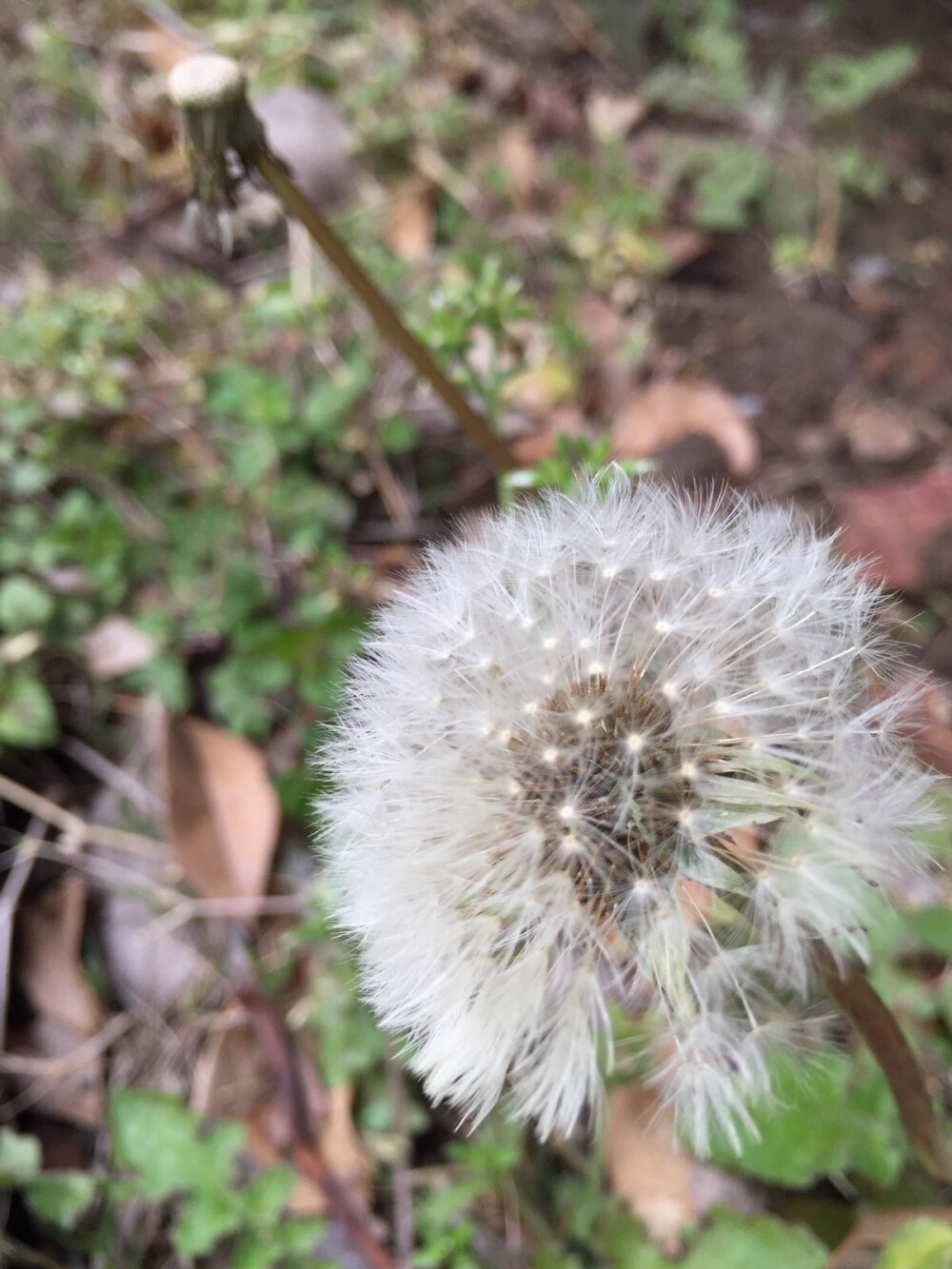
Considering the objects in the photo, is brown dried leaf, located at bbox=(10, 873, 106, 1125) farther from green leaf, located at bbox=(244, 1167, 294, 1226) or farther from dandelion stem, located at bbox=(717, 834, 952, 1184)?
dandelion stem, located at bbox=(717, 834, 952, 1184)

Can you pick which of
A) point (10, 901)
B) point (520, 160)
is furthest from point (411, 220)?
point (10, 901)

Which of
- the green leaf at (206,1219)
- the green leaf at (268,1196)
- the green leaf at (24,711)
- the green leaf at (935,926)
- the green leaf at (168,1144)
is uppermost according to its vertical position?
the green leaf at (935,926)

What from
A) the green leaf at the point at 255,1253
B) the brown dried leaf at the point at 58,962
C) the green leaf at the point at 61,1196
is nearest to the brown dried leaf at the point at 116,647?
the brown dried leaf at the point at 58,962

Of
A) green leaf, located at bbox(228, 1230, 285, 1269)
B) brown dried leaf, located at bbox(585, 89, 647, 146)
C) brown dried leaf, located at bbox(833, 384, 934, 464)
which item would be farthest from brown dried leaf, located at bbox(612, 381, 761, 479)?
green leaf, located at bbox(228, 1230, 285, 1269)

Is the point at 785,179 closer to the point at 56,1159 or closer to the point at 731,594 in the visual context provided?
the point at 731,594

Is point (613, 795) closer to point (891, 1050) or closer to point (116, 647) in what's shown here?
point (891, 1050)

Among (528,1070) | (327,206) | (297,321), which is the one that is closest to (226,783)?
(297,321)

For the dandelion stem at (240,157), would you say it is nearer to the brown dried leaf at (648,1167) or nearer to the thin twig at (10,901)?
the brown dried leaf at (648,1167)
